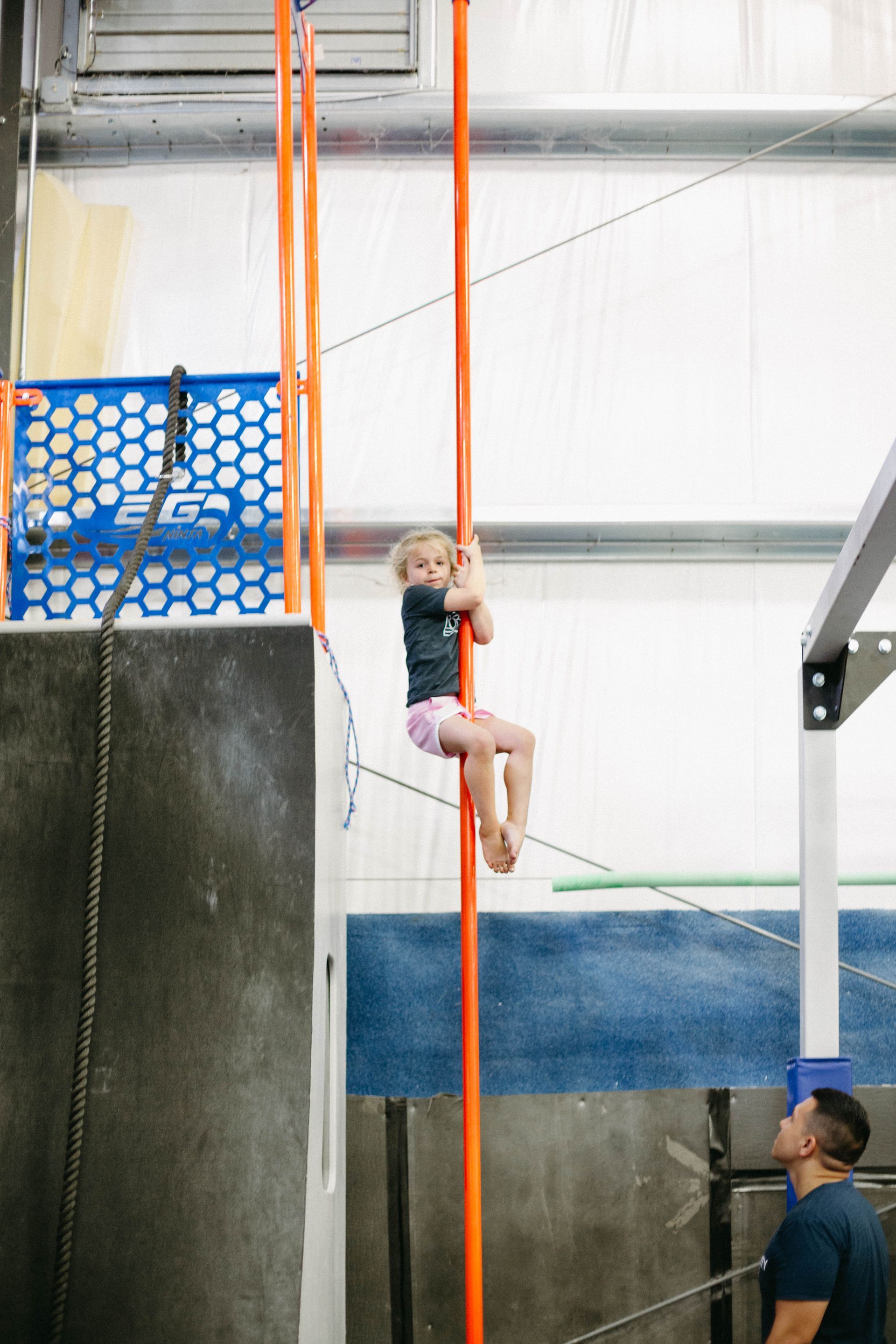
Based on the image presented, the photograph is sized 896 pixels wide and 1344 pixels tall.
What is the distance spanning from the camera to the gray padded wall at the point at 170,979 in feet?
6.03

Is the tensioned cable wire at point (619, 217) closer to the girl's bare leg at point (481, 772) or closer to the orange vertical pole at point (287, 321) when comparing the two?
the orange vertical pole at point (287, 321)

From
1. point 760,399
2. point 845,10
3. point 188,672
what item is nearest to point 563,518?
point 760,399

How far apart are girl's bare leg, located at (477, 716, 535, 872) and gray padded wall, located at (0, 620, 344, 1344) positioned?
0.68 meters

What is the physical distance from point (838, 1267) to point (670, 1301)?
1002 millimetres

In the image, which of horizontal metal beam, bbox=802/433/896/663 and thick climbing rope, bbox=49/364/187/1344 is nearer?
thick climbing rope, bbox=49/364/187/1344

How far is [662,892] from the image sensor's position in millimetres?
3459

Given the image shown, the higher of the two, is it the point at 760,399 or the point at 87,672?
the point at 760,399

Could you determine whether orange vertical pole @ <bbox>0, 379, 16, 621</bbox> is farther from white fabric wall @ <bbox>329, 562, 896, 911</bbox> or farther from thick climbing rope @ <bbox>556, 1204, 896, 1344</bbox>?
thick climbing rope @ <bbox>556, 1204, 896, 1344</bbox>

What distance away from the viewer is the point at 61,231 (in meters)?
3.66

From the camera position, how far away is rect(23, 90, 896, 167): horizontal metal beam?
3662mm

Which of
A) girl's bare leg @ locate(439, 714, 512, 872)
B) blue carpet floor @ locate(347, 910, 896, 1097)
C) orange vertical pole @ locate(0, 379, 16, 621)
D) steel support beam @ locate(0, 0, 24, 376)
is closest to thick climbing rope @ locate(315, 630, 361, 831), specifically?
blue carpet floor @ locate(347, 910, 896, 1097)

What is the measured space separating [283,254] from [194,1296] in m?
1.97

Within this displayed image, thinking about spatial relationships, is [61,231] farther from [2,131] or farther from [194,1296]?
[194,1296]

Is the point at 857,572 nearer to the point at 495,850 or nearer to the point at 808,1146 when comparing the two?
the point at 495,850
